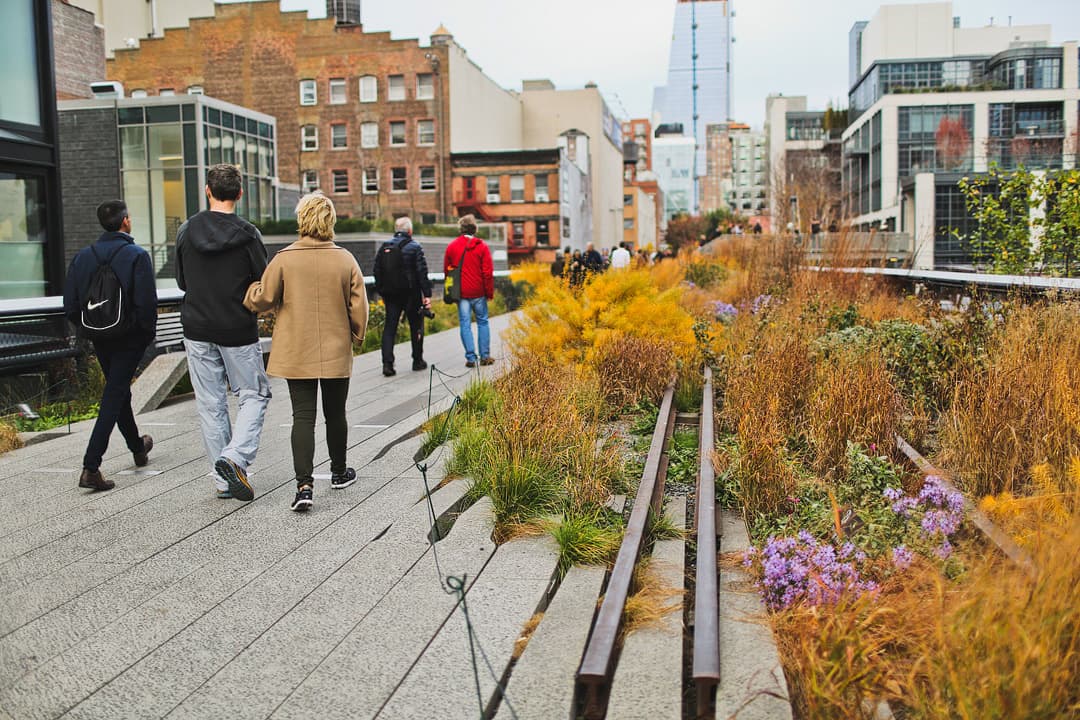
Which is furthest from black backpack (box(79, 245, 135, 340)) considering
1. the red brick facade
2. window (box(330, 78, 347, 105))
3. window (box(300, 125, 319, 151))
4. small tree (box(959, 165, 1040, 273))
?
window (box(300, 125, 319, 151))

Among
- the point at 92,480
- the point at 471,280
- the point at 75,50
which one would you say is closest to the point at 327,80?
the point at 75,50

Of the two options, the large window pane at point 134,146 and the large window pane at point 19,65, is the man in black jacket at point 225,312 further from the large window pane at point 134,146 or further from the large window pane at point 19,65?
the large window pane at point 134,146

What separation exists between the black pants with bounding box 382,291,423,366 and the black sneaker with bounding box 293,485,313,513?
679 centimetres

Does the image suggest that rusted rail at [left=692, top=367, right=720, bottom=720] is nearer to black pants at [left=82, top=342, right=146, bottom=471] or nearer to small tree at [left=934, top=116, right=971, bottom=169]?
black pants at [left=82, top=342, right=146, bottom=471]

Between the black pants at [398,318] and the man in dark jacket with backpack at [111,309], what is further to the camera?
the black pants at [398,318]

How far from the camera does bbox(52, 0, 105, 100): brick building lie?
36.2m

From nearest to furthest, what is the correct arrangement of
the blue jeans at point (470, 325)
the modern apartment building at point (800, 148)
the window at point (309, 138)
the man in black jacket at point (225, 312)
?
the man in black jacket at point (225, 312) < the blue jeans at point (470, 325) < the modern apartment building at point (800, 148) < the window at point (309, 138)

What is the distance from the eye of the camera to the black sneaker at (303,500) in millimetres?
6312

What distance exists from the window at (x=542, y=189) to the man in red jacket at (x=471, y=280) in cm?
6380

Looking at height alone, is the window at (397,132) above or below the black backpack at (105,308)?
above

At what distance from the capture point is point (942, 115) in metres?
72.1

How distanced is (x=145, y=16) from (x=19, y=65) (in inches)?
2573

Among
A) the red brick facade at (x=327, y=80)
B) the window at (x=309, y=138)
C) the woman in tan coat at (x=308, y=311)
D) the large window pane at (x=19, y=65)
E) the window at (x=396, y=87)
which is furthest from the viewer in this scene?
the window at (x=309, y=138)

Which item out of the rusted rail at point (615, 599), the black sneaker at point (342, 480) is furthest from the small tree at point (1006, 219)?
the black sneaker at point (342, 480)
